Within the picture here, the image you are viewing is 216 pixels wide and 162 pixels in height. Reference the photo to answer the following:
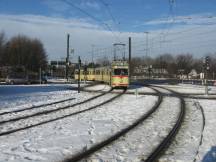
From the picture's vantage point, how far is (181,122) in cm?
1825

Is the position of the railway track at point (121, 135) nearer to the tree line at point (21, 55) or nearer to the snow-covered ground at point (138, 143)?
the snow-covered ground at point (138, 143)

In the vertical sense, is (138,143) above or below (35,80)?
above

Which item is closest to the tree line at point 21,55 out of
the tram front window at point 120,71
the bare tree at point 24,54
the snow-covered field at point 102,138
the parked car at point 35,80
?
the bare tree at point 24,54

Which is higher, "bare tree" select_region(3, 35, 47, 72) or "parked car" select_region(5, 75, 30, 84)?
"bare tree" select_region(3, 35, 47, 72)

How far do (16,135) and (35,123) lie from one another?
11.0ft

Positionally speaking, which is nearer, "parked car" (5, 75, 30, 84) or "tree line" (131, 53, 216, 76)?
"parked car" (5, 75, 30, 84)

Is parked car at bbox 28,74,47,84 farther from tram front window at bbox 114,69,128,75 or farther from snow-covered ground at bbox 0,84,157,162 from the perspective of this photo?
snow-covered ground at bbox 0,84,157,162

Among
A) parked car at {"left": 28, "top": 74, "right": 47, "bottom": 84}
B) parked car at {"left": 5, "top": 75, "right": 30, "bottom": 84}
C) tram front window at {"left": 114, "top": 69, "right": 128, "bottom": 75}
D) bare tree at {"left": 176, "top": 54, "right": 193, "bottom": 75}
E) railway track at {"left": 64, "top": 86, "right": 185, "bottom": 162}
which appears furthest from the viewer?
bare tree at {"left": 176, "top": 54, "right": 193, "bottom": 75}

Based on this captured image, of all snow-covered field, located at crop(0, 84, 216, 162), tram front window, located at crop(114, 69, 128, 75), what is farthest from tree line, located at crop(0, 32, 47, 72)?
snow-covered field, located at crop(0, 84, 216, 162)

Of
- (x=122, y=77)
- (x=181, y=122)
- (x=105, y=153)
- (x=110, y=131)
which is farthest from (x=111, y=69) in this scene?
(x=105, y=153)

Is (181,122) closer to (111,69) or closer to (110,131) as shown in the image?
(110,131)

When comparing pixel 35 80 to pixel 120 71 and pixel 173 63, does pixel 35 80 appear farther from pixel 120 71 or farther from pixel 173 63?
pixel 173 63

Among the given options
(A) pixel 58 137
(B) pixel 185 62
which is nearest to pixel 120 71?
(A) pixel 58 137

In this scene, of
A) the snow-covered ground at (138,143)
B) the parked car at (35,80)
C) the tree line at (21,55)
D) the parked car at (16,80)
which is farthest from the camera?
the tree line at (21,55)
